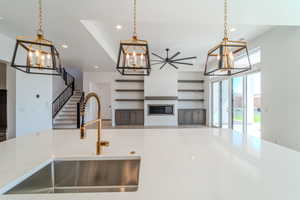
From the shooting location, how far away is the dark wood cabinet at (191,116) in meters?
8.17

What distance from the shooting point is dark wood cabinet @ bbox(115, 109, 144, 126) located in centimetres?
784

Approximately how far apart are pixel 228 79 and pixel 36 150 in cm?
671

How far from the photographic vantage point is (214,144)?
1.53m

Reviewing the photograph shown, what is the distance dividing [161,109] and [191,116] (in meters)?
1.73

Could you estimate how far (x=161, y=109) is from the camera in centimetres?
793

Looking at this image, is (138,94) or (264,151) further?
(138,94)

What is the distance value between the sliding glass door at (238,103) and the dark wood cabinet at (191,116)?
2.07m

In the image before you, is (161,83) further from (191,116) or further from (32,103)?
(32,103)

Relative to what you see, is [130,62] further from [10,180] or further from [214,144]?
[10,180]

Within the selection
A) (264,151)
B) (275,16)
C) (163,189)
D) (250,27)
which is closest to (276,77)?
(250,27)

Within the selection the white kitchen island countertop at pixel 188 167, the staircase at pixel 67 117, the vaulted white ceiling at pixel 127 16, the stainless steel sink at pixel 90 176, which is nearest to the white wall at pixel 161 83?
the staircase at pixel 67 117

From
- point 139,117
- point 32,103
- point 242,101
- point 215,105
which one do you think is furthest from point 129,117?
point 242,101

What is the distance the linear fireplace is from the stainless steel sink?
6.67m

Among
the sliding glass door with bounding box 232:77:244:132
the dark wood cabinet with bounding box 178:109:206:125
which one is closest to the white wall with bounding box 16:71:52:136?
the dark wood cabinet with bounding box 178:109:206:125
